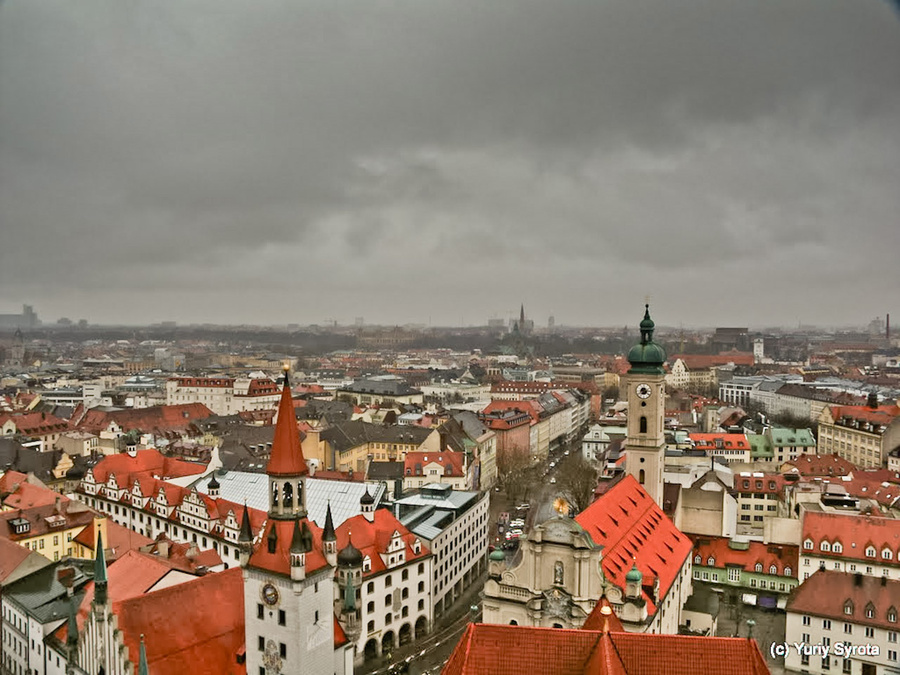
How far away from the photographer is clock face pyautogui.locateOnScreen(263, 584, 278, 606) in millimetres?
33219

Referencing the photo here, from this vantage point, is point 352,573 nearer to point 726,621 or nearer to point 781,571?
point 726,621

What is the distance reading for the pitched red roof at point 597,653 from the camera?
2531 centimetres

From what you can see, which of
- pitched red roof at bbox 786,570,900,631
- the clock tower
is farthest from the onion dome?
the clock tower

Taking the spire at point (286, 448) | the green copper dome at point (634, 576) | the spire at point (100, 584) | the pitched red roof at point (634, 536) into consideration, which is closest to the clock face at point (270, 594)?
the spire at point (286, 448)

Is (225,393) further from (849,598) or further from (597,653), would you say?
(597,653)

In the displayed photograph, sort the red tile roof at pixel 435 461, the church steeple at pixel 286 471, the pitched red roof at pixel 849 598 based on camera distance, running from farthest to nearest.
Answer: the red tile roof at pixel 435 461, the pitched red roof at pixel 849 598, the church steeple at pixel 286 471

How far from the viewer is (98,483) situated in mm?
81812

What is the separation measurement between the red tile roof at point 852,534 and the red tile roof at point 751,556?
234cm

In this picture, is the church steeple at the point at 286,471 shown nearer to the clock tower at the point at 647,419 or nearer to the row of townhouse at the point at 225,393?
the clock tower at the point at 647,419

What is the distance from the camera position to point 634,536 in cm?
5406

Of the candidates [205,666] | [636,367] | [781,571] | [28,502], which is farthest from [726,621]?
[28,502]

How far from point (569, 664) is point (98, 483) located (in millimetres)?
70811

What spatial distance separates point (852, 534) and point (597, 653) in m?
45.6

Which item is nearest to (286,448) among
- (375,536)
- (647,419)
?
(375,536)
